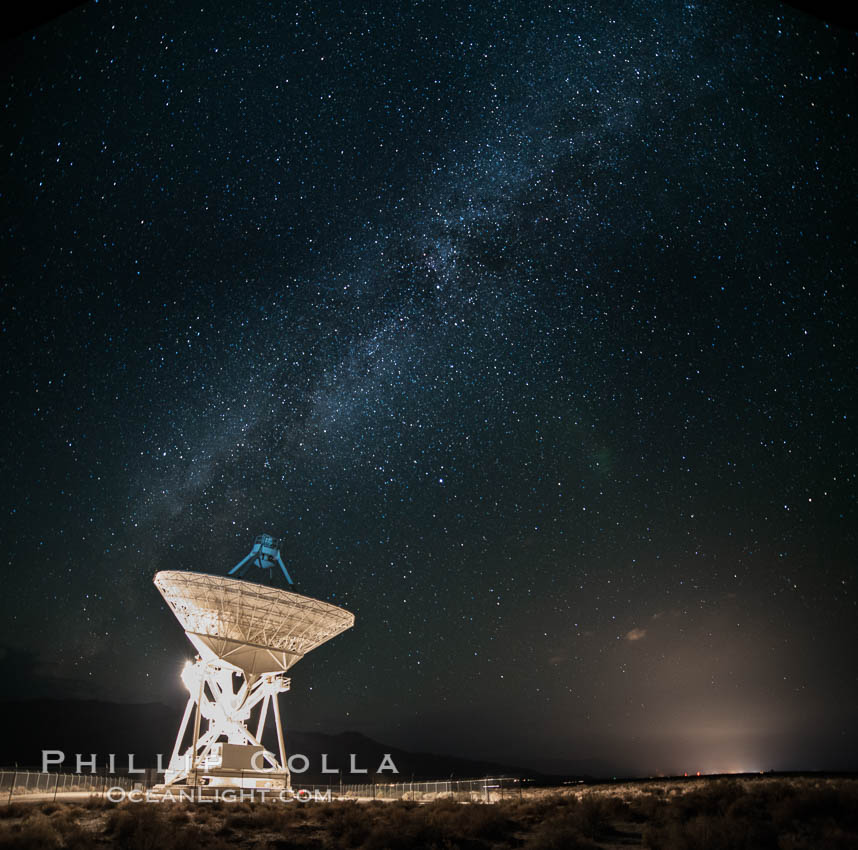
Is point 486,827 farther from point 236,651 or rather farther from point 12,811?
point 236,651

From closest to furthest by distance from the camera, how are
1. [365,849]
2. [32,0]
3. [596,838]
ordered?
[32,0] → [365,849] → [596,838]

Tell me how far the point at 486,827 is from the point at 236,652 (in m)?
16.7

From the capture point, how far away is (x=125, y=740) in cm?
11750

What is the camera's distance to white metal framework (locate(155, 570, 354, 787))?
24.8 m

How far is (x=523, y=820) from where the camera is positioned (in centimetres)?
1404

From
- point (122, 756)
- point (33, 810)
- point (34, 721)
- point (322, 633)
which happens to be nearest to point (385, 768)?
point (122, 756)

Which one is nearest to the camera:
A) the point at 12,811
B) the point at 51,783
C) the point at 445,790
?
the point at 12,811

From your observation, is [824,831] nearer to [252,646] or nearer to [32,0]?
[32,0]

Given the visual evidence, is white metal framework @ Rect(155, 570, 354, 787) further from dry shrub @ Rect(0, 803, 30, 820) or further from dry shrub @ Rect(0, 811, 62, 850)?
dry shrub @ Rect(0, 811, 62, 850)

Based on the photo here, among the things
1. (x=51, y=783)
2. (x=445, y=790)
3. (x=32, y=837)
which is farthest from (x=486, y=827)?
(x=51, y=783)

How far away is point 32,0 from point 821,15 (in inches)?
85.3

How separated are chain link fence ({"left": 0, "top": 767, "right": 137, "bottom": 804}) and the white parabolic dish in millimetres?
5857

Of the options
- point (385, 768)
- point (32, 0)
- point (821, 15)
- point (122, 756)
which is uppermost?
point (32, 0)

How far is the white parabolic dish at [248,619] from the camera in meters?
24.8
